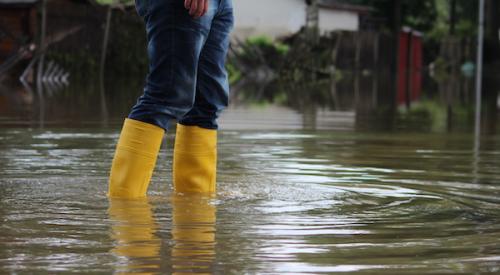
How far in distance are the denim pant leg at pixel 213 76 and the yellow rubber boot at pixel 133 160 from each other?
41 centimetres

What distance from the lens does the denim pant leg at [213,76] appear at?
550cm

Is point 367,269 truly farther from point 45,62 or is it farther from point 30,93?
point 45,62

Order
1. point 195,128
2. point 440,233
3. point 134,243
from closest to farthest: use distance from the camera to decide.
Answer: point 134,243
point 440,233
point 195,128

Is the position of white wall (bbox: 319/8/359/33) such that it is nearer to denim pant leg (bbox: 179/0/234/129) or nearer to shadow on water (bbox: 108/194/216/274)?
denim pant leg (bbox: 179/0/234/129)

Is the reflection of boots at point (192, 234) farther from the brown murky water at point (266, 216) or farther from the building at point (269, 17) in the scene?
the building at point (269, 17)

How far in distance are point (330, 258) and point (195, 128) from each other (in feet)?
6.67

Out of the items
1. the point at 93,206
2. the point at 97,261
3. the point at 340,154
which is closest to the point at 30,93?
the point at 340,154

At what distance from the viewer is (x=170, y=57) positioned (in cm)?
512

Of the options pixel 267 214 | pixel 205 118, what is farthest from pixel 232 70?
pixel 267 214

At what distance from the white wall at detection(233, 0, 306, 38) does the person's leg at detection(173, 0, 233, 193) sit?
41607 mm

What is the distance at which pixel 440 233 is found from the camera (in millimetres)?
4316

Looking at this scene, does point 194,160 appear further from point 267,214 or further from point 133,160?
point 267,214

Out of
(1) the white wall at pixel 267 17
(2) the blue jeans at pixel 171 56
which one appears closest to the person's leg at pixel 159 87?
(2) the blue jeans at pixel 171 56

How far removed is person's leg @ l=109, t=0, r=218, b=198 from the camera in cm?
511
